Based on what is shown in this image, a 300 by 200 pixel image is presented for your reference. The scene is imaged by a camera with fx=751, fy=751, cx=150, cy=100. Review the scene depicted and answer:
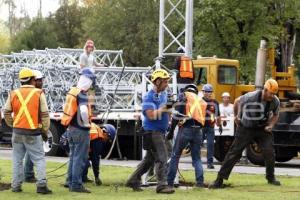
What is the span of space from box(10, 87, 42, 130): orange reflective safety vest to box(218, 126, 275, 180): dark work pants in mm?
3404

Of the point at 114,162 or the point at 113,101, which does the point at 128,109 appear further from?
the point at 114,162

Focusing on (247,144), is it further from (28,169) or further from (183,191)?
(28,169)

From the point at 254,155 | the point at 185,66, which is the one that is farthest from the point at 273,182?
the point at 254,155

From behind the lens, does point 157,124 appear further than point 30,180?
No

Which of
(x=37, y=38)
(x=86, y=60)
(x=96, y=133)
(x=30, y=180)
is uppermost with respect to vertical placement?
(x=37, y=38)

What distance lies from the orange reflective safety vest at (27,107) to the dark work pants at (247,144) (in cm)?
340

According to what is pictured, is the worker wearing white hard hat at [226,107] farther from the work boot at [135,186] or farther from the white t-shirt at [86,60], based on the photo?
the work boot at [135,186]

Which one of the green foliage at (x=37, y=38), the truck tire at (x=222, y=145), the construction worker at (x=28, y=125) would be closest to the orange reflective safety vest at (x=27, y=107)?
the construction worker at (x=28, y=125)

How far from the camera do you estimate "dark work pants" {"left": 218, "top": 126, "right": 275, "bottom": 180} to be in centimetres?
1305

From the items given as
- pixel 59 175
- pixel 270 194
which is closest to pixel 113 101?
pixel 59 175

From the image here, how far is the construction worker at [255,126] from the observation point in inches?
511

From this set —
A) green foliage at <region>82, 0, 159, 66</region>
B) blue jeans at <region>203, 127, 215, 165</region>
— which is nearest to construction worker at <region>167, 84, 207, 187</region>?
blue jeans at <region>203, 127, 215, 165</region>

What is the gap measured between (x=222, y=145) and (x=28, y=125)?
29.2 feet

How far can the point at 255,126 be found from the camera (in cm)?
1308
